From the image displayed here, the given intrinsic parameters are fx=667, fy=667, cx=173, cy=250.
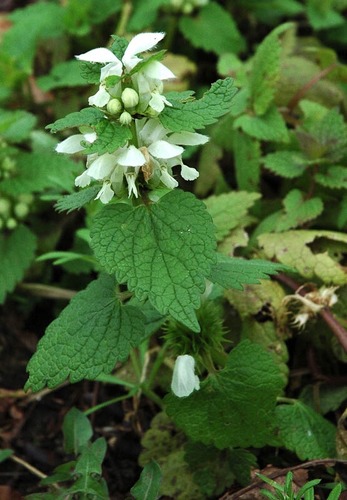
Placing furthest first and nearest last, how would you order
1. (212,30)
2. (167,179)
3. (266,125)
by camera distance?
(212,30) → (266,125) → (167,179)

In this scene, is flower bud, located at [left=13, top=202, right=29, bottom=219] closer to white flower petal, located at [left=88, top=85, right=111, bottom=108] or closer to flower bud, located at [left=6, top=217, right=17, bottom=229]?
flower bud, located at [left=6, top=217, right=17, bottom=229]

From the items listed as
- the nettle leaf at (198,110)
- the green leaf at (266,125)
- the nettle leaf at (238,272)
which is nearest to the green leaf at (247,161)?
the green leaf at (266,125)

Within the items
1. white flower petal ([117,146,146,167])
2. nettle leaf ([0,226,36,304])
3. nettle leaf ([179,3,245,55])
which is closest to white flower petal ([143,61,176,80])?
white flower petal ([117,146,146,167])

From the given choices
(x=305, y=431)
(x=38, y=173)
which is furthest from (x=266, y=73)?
(x=305, y=431)

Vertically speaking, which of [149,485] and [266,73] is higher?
[266,73]

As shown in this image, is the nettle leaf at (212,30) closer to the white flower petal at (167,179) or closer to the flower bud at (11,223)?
the flower bud at (11,223)

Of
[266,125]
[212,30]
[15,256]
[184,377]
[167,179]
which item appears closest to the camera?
[167,179]

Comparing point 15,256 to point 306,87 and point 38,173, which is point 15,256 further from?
point 306,87
